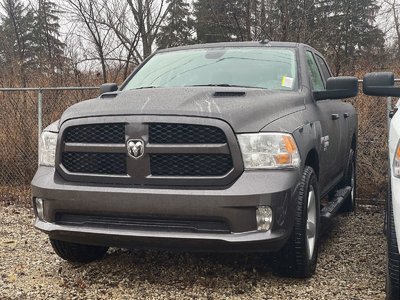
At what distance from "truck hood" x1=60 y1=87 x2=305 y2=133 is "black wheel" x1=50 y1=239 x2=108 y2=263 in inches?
44.9

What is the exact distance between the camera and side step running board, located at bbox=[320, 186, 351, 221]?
Result: 179 inches

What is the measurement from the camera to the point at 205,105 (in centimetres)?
348

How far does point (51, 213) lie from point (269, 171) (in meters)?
1.63

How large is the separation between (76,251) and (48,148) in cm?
100

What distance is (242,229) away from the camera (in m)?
3.32

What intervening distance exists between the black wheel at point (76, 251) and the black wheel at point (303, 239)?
5.47 feet

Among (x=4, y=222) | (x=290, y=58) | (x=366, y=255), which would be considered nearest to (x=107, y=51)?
(x=4, y=222)

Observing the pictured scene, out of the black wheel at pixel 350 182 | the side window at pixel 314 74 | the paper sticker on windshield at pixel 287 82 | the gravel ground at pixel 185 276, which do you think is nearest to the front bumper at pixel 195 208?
the gravel ground at pixel 185 276

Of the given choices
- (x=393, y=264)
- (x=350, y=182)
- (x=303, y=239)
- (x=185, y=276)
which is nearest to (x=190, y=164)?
(x=303, y=239)

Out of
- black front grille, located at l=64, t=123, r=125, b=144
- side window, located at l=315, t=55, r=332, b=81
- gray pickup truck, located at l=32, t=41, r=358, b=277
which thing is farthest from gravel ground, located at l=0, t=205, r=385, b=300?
side window, located at l=315, t=55, r=332, b=81

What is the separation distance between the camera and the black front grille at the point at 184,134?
11.0ft

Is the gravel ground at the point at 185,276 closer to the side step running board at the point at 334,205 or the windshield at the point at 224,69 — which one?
the side step running board at the point at 334,205

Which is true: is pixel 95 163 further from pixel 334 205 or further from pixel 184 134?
pixel 334 205

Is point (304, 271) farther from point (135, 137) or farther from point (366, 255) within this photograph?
point (135, 137)
